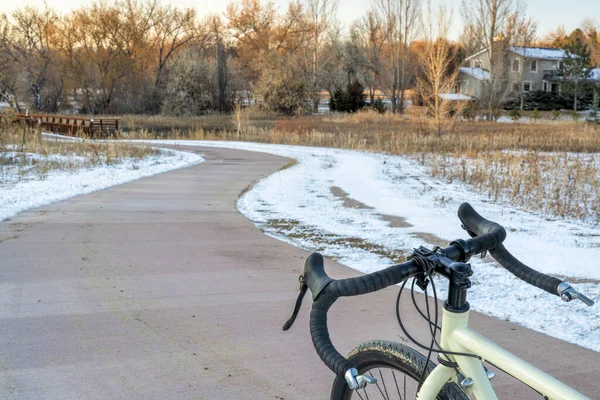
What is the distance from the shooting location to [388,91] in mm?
58375

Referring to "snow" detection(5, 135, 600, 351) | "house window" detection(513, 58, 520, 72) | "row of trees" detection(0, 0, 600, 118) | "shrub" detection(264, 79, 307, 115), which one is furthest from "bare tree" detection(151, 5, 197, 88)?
"snow" detection(5, 135, 600, 351)

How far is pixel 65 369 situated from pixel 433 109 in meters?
24.5

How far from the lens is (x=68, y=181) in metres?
12.9

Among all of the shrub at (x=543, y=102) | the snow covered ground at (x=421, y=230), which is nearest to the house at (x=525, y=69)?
the shrub at (x=543, y=102)

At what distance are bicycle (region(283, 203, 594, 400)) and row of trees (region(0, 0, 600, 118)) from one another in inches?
1719

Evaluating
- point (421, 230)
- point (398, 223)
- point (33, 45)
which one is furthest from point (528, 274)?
point (33, 45)

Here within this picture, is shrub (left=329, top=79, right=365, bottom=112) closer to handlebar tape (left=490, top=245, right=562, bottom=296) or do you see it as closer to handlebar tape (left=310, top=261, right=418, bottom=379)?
handlebar tape (left=490, top=245, right=562, bottom=296)

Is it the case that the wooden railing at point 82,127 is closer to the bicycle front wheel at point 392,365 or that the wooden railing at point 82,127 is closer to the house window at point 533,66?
the bicycle front wheel at point 392,365

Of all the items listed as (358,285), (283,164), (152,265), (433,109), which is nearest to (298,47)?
(433,109)

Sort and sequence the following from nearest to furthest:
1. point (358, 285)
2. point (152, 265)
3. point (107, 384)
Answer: point (358, 285) < point (107, 384) < point (152, 265)

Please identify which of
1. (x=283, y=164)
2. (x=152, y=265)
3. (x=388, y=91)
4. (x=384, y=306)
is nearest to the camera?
(x=384, y=306)

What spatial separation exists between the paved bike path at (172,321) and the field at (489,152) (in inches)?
221

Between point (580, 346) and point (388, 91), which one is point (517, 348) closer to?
point (580, 346)

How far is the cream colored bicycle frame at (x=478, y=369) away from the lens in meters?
1.65
